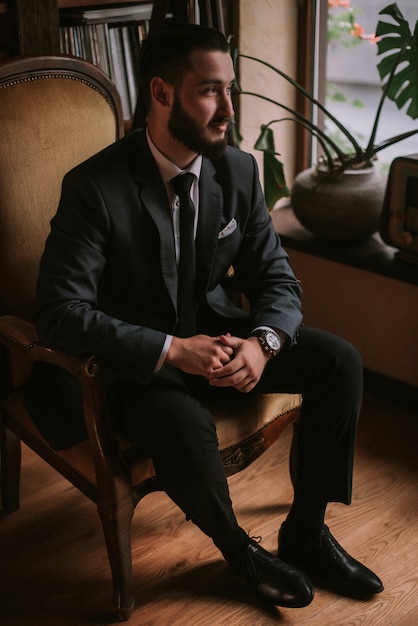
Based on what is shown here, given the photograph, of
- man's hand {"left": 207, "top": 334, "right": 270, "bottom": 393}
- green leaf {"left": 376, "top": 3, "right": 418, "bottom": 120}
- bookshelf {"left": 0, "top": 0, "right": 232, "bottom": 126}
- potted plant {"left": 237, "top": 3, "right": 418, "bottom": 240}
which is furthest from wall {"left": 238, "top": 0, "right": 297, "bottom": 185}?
man's hand {"left": 207, "top": 334, "right": 270, "bottom": 393}

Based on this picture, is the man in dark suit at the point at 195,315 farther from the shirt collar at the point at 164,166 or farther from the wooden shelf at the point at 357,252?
the wooden shelf at the point at 357,252

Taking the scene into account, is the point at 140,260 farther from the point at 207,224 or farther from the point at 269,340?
the point at 269,340

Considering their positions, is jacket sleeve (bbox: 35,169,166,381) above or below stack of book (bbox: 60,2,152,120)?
below

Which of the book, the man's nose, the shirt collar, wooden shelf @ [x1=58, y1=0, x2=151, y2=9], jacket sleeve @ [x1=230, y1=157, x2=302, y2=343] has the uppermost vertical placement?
wooden shelf @ [x1=58, y1=0, x2=151, y2=9]

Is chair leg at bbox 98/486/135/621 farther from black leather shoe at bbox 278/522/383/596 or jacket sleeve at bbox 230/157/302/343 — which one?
jacket sleeve at bbox 230/157/302/343

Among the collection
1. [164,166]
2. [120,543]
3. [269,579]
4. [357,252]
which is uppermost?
[164,166]

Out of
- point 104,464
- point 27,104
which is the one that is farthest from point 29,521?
point 27,104

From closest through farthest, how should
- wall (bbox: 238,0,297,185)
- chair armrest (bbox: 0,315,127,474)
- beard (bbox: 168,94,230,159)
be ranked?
chair armrest (bbox: 0,315,127,474), beard (bbox: 168,94,230,159), wall (bbox: 238,0,297,185)

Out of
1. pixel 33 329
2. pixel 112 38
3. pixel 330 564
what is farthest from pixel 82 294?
pixel 112 38

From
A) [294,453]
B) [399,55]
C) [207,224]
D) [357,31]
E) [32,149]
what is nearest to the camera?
[207,224]

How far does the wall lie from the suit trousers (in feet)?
3.99

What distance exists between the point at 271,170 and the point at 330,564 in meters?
1.20

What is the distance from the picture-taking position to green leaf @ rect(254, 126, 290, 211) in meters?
2.37

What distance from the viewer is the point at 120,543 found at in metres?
1.62
